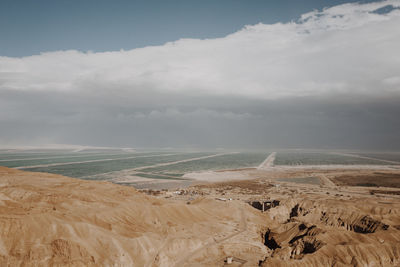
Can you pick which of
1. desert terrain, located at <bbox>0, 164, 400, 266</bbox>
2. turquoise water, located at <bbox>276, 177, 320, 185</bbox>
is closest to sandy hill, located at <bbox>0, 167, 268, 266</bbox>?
desert terrain, located at <bbox>0, 164, 400, 266</bbox>

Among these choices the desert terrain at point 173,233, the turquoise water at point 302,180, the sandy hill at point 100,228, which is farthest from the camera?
the turquoise water at point 302,180

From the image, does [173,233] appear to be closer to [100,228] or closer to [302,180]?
[100,228]

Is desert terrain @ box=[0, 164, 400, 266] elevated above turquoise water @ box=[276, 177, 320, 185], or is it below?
above

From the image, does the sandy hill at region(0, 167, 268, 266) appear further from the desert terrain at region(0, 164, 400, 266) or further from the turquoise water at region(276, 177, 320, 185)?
the turquoise water at region(276, 177, 320, 185)

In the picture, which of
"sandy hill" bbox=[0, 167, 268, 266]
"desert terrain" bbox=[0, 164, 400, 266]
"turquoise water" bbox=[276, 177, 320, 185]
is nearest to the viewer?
"sandy hill" bbox=[0, 167, 268, 266]

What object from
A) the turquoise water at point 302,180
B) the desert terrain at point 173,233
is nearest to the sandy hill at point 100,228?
the desert terrain at point 173,233

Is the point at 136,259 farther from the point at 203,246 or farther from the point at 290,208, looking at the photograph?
the point at 290,208

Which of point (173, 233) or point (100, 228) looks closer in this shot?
point (100, 228)

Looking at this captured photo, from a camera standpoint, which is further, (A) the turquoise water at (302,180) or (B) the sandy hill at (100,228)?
(A) the turquoise water at (302,180)

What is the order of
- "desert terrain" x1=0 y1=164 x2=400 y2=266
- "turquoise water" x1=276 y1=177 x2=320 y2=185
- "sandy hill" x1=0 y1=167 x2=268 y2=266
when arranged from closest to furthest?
1. "sandy hill" x1=0 y1=167 x2=268 y2=266
2. "desert terrain" x1=0 y1=164 x2=400 y2=266
3. "turquoise water" x1=276 y1=177 x2=320 y2=185

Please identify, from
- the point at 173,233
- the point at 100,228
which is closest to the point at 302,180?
the point at 173,233

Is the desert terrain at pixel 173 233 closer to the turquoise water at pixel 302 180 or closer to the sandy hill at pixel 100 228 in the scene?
the sandy hill at pixel 100 228

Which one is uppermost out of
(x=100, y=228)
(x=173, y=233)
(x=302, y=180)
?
(x=100, y=228)
